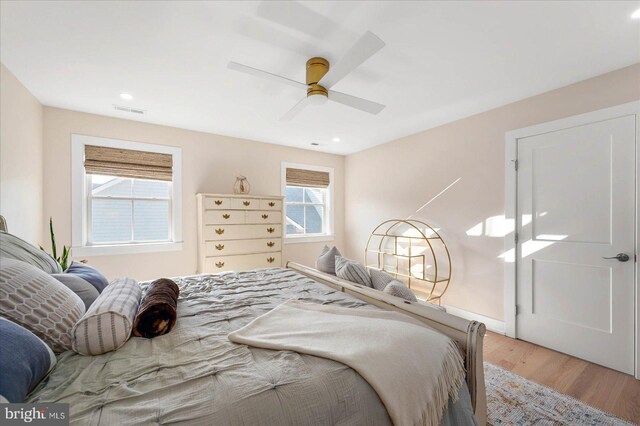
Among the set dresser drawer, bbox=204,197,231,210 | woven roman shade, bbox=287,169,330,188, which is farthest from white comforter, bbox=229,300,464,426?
woven roman shade, bbox=287,169,330,188

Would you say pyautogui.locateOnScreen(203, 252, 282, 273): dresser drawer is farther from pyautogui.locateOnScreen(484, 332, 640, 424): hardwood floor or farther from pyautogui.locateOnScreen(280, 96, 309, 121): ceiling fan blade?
pyautogui.locateOnScreen(484, 332, 640, 424): hardwood floor

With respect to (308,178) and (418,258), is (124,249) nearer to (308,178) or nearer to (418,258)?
(308,178)

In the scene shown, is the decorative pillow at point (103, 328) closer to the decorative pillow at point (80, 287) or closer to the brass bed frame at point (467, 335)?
the decorative pillow at point (80, 287)

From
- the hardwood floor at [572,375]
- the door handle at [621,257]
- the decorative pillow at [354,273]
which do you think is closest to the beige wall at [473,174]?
the hardwood floor at [572,375]

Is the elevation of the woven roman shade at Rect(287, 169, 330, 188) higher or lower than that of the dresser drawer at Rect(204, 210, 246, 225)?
higher

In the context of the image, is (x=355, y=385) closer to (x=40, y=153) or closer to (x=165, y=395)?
(x=165, y=395)

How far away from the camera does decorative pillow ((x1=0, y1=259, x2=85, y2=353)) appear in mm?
950

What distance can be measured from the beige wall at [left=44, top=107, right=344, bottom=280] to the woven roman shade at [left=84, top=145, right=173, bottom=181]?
0.56ft

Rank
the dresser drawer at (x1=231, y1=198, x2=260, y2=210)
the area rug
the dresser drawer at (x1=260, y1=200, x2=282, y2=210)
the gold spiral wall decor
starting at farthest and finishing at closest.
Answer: the dresser drawer at (x1=260, y1=200, x2=282, y2=210) < the dresser drawer at (x1=231, y1=198, x2=260, y2=210) < the gold spiral wall decor < the area rug

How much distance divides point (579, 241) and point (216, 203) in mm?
3968

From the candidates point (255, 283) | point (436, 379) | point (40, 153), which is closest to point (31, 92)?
point (40, 153)

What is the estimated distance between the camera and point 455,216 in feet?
11.2

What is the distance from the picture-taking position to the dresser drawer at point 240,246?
3500 millimetres

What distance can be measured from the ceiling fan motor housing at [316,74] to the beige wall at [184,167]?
2.42 meters
